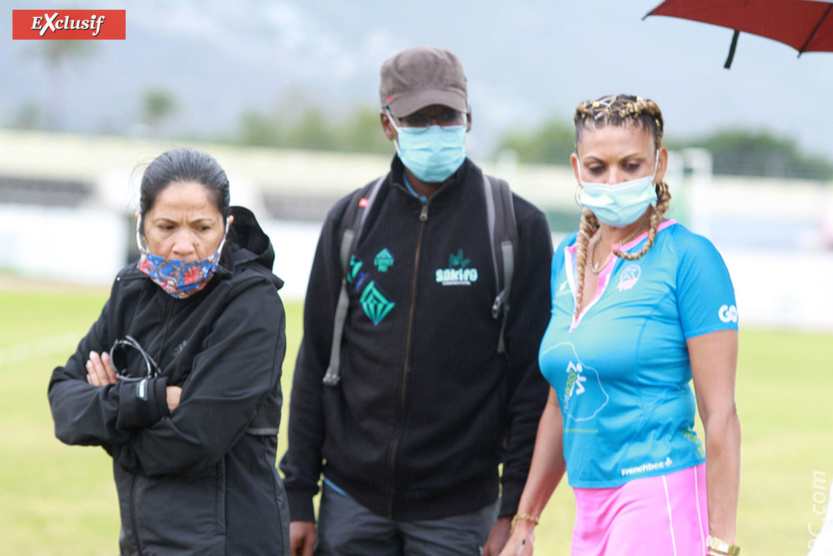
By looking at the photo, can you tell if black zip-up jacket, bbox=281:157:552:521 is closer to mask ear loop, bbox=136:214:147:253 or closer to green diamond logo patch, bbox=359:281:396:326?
green diamond logo patch, bbox=359:281:396:326

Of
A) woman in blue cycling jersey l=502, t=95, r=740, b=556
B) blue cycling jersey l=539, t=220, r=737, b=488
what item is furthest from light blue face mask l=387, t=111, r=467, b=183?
blue cycling jersey l=539, t=220, r=737, b=488

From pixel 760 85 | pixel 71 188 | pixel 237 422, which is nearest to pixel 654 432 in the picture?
pixel 237 422

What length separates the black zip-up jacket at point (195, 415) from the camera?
2592mm

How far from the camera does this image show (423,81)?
329 centimetres

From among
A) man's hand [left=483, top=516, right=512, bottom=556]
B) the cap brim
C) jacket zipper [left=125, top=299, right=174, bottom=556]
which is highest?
the cap brim

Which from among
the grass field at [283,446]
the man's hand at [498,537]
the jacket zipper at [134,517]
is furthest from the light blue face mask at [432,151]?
the grass field at [283,446]

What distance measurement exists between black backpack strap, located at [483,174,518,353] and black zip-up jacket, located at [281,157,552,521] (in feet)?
0.07

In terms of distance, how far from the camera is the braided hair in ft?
8.74

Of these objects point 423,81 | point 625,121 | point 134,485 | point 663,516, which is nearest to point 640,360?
point 663,516

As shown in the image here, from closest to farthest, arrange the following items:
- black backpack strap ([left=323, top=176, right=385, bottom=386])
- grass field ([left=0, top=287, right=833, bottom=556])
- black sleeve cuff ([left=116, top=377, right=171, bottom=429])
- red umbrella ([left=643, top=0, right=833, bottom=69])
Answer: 1. black sleeve cuff ([left=116, top=377, right=171, bottom=429])
2. red umbrella ([left=643, top=0, right=833, bottom=69])
3. black backpack strap ([left=323, top=176, right=385, bottom=386])
4. grass field ([left=0, top=287, right=833, bottom=556])

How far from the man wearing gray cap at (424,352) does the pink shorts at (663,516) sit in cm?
64

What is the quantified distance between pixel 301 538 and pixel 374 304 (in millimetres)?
835

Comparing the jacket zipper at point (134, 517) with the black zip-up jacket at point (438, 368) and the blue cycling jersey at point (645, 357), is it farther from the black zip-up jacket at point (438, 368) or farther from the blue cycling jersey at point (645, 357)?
the blue cycling jersey at point (645, 357)

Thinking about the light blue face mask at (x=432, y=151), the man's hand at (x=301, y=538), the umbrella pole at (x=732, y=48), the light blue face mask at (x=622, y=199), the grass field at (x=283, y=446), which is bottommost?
the grass field at (x=283, y=446)
